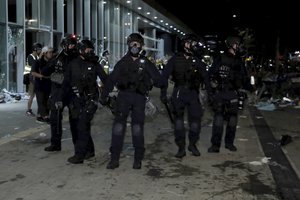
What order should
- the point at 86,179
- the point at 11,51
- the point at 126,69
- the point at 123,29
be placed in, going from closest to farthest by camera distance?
the point at 86,179, the point at 126,69, the point at 11,51, the point at 123,29

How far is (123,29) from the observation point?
33281 millimetres

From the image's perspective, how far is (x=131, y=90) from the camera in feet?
21.0

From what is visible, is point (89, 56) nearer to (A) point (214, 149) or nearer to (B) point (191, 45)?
(B) point (191, 45)

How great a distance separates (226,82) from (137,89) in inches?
68.5

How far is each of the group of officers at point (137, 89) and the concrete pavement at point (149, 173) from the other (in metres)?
0.27

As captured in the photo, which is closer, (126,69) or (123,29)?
(126,69)

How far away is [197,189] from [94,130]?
456 cm

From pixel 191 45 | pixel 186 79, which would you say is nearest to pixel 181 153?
pixel 186 79

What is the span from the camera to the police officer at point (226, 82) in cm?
751

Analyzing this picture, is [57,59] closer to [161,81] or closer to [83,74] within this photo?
[83,74]

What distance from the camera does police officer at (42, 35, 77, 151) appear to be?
7090 millimetres

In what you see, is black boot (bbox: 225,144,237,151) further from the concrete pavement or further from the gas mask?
the gas mask

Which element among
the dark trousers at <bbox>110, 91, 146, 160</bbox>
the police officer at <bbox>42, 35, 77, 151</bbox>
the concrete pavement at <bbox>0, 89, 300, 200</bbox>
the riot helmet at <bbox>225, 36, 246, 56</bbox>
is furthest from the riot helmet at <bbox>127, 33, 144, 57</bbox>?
the riot helmet at <bbox>225, 36, 246, 56</bbox>

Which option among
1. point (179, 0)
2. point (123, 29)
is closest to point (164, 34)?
point (179, 0)
